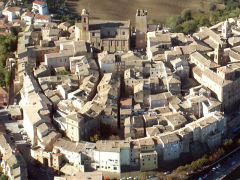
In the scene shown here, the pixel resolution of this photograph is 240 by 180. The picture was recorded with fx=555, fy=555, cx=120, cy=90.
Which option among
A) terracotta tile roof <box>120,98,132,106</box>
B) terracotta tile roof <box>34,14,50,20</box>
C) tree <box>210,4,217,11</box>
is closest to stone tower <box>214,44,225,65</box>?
terracotta tile roof <box>120,98,132,106</box>

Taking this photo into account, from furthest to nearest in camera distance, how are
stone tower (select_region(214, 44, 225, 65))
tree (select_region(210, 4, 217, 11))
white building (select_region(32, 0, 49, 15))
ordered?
tree (select_region(210, 4, 217, 11)), white building (select_region(32, 0, 49, 15)), stone tower (select_region(214, 44, 225, 65))

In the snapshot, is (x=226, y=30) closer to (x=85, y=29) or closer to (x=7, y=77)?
(x=85, y=29)

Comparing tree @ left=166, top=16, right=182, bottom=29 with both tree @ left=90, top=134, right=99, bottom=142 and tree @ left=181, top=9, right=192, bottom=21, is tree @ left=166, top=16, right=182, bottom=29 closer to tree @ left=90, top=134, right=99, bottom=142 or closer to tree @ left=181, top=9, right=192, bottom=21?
tree @ left=181, top=9, right=192, bottom=21

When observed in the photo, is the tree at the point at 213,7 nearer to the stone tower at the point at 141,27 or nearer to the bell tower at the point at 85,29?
the stone tower at the point at 141,27

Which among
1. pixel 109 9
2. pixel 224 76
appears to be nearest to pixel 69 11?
pixel 109 9

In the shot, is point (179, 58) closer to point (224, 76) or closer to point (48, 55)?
point (224, 76)

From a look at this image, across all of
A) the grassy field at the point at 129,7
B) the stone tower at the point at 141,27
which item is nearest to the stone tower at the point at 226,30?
the stone tower at the point at 141,27
